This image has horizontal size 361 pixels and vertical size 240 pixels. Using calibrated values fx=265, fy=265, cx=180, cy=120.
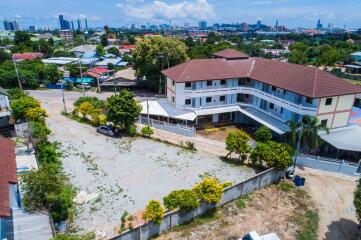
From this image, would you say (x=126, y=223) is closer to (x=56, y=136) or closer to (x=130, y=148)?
(x=130, y=148)

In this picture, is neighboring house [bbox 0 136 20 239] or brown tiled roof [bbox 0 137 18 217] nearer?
brown tiled roof [bbox 0 137 18 217]

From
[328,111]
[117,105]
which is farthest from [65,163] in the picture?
[328,111]

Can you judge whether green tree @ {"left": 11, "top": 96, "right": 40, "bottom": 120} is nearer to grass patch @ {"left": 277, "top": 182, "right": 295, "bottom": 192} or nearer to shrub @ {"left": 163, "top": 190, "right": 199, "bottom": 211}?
shrub @ {"left": 163, "top": 190, "right": 199, "bottom": 211}

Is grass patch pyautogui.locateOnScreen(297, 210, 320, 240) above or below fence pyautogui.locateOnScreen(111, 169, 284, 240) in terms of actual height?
below

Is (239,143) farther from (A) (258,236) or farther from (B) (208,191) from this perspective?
(A) (258,236)

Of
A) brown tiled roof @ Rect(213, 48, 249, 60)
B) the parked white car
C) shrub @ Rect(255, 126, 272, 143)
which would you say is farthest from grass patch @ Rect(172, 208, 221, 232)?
brown tiled roof @ Rect(213, 48, 249, 60)

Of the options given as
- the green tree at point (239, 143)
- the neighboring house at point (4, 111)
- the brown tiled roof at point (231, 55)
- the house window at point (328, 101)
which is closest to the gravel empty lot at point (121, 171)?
the green tree at point (239, 143)

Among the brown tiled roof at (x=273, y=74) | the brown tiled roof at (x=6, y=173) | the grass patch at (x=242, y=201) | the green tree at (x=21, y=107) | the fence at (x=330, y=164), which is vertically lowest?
the grass patch at (x=242, y=201)

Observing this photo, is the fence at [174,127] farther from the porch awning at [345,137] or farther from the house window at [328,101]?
the house window at [328,101]
